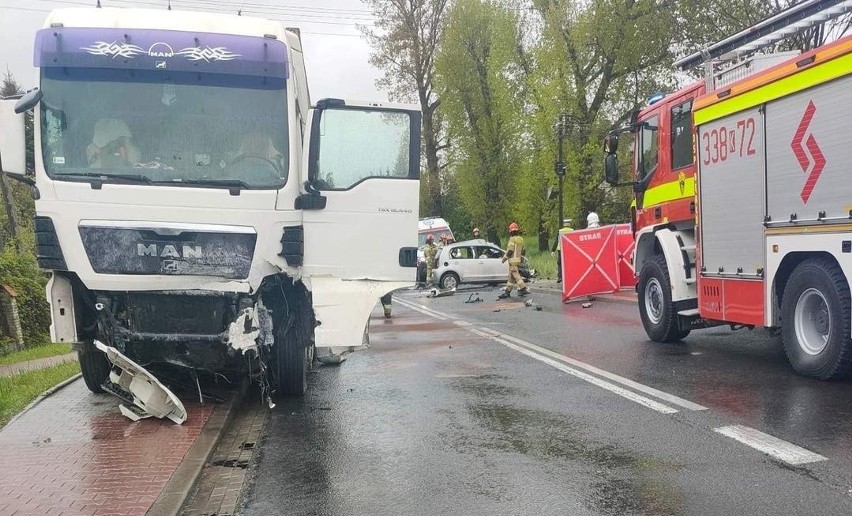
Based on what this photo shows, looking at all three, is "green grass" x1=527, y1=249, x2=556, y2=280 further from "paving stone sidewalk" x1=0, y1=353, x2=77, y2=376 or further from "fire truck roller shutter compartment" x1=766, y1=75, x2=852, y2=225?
"fire truck roller shutter compartment" x1=766, y1=75, x2=852, y2=225

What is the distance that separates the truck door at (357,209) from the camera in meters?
6.62

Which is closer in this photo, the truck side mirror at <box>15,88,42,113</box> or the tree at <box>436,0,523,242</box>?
the truck side mirror at <box>15,88,42,113</box>

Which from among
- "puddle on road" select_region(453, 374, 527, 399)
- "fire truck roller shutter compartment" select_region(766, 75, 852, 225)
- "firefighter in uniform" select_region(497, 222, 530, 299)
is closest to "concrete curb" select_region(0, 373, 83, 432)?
"puddle on road" select_region(453, 374, 527, 399)

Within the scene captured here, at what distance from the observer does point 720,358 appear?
8.98 metres

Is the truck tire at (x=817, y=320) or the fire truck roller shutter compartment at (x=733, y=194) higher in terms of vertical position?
the fire truck roller shutter compartment at (x=733, y=194)

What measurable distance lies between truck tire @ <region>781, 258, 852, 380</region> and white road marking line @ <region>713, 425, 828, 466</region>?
5.72ft

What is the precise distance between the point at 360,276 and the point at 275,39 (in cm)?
217

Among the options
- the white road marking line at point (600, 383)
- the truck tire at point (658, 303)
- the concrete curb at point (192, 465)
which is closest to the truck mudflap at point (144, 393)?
the concrete curb at point (192, 465)

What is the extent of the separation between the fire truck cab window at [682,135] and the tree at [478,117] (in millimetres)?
28415

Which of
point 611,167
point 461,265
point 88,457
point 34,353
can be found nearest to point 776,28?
point 611,167

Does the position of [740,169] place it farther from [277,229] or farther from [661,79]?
[661,79]

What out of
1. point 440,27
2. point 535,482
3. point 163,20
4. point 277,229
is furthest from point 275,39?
point 440,27

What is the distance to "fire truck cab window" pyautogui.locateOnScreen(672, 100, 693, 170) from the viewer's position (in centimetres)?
966

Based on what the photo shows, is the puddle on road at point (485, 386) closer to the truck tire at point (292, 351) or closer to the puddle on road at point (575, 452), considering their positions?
the puddle on road at point (575, 452)
